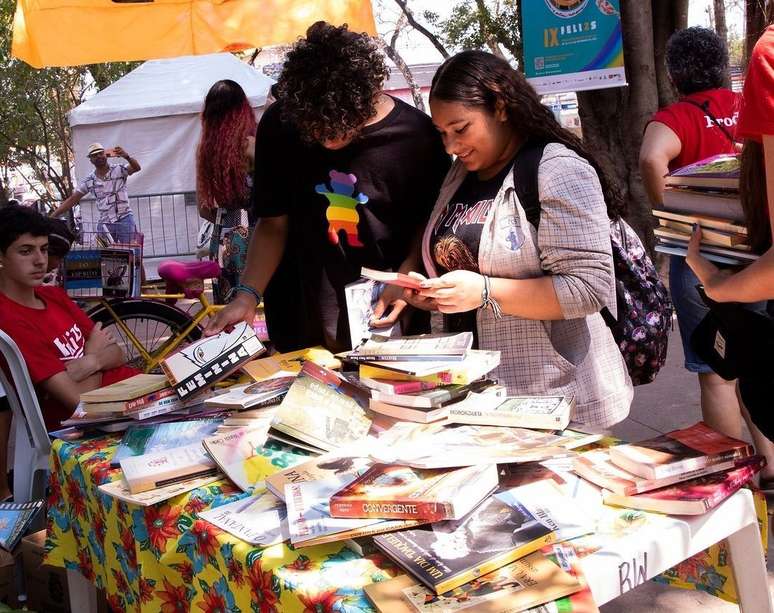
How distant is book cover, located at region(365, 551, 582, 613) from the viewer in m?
1.27

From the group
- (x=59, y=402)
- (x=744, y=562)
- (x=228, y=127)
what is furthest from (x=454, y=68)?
(x=228, y=127)

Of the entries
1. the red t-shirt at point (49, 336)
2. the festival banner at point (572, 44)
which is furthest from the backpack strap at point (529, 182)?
the festival banner at point (572, 44)

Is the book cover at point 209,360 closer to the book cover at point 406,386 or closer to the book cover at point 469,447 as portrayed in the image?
the book cover at point 406,386

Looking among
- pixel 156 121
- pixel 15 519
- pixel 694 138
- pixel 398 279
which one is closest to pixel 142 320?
pixel 15 519

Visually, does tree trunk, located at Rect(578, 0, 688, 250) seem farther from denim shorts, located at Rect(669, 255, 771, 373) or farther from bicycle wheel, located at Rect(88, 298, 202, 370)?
bicycle wheel, located at Rect(88, 298, 202, 370)

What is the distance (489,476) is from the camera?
157 centimetres

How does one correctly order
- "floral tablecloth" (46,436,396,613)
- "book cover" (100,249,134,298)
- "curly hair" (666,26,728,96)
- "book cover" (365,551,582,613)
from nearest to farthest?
"book cover" (365,551,582,613) < "floral tablecloth" (46,436,396,613) < "curly hair" (666,26,728,96) < "book cover" (100,249,134,298)

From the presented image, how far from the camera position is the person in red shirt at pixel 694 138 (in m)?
3.50

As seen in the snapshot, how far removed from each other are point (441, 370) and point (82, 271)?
4.05m

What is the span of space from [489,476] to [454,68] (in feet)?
3.80

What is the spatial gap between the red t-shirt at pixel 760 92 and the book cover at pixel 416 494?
82 cm

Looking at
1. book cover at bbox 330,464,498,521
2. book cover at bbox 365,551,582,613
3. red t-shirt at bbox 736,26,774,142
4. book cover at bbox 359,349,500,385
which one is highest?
red t-shirt at bbox 736,26,774,142

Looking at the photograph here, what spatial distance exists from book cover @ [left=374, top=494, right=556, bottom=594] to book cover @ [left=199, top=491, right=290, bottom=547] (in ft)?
0.73

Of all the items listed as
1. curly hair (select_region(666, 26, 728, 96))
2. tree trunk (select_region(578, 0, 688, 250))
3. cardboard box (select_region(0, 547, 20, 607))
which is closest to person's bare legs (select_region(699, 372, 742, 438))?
curly hair (select_region(666, 26, 728, 96))
